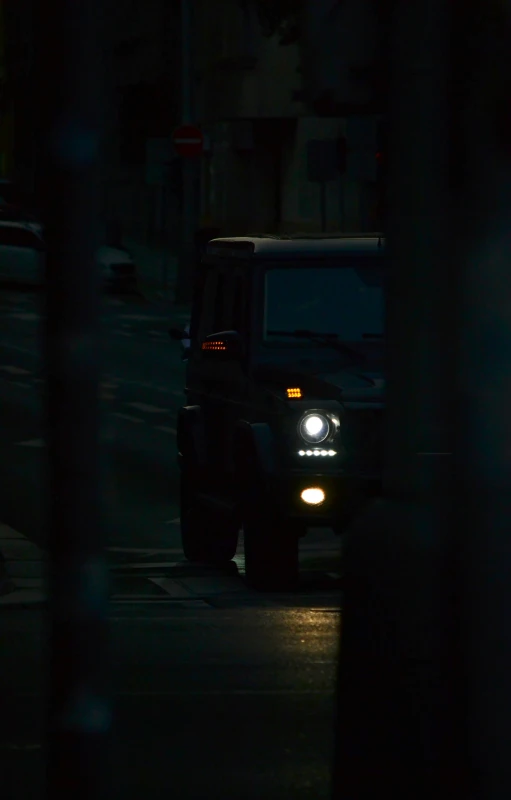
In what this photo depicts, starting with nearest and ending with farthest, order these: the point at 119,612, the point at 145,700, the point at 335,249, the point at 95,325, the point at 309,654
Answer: the point at 95,325, the point at 145,700, the point at 309,654, the point at 119,612, the point at 335,249

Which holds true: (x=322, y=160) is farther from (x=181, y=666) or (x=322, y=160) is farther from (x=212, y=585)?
(x=181, y=666)

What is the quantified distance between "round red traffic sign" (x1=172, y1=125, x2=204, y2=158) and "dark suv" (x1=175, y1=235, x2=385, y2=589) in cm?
2615

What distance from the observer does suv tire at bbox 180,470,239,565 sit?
1295 centimetres

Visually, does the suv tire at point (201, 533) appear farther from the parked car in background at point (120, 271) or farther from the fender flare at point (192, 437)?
the parked car in background at point (120, 271)

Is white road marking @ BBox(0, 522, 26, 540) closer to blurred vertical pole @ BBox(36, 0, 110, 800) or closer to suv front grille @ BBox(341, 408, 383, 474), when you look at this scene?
suv front grille @ BBox(341, 408, 383, 474)

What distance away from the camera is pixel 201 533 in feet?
43.4

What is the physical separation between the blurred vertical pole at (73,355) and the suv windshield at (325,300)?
8.44 metres

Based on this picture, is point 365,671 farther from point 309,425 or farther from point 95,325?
point 309,425

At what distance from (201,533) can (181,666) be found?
3858 mm

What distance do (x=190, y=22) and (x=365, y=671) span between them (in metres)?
36.9

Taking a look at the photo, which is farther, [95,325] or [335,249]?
[335,249]

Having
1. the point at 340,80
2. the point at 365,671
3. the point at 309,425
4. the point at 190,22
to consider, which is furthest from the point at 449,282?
the point at 190,22

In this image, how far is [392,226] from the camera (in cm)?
412

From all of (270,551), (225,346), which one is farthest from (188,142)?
(270,551)
